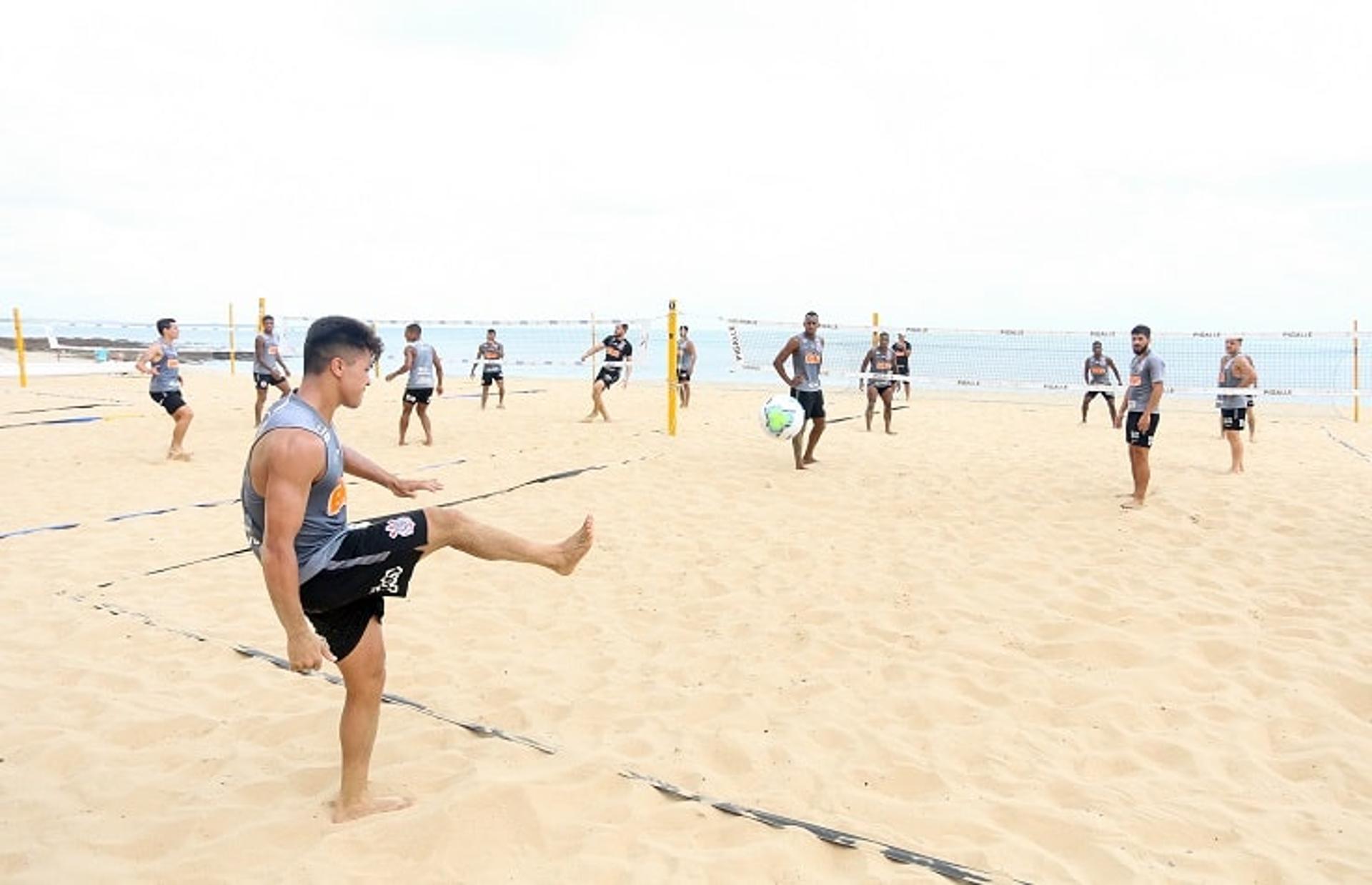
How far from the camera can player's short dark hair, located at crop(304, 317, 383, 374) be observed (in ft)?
8.89

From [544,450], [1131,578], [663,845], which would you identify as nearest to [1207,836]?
[663,845]

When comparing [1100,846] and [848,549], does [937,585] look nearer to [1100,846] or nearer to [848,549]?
[848,549]

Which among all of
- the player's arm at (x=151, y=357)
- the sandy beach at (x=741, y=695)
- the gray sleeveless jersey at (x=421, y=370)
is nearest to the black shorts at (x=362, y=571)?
the sandy beach at (x=741, y=695)

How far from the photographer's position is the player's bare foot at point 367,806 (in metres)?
2.84

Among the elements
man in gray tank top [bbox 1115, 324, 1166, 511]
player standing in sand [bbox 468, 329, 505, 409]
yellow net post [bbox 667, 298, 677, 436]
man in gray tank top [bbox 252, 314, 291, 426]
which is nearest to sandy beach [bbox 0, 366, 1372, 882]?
man in gray tank top [bbox 1115, 324, 1166, 511]

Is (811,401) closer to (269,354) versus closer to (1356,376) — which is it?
(269,354)

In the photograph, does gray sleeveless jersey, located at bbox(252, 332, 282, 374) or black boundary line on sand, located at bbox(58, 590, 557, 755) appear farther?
gray sleeveless jersey, located at bbox(252, 332, 282, 374)

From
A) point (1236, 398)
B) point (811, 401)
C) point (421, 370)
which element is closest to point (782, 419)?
point (811, 401)

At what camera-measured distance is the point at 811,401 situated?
9633 millimetres

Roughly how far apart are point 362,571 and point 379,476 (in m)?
0.53

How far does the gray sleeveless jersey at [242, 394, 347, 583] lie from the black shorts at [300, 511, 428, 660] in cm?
4

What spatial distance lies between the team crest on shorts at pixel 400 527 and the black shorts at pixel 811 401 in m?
7.19

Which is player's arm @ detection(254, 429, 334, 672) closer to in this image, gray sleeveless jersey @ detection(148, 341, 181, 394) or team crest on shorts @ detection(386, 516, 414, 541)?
team crest on shorts @ detection(386, 516, 414, 541)

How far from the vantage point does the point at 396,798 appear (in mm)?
2922
